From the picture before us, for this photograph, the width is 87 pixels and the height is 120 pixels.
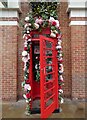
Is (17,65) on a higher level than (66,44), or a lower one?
lower

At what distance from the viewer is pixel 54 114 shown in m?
5.70

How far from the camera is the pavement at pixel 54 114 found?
18.3ft

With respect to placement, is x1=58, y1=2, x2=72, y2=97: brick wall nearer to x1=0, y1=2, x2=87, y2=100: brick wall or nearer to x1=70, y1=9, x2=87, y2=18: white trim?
x1=0, y1=2, x2=87, y2=100: brick wall

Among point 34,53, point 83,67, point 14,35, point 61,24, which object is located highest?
point 61,24

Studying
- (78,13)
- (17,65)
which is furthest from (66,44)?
(17,65)

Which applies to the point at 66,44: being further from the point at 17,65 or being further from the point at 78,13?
the point at 17,65

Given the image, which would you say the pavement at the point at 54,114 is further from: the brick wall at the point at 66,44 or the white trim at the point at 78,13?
the white trim at the point at 78,13

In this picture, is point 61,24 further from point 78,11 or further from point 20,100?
point 20,100

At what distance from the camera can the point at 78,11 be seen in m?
7.31

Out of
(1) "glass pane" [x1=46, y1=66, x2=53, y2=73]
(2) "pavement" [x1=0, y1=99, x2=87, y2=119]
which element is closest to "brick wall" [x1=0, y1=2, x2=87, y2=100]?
(2) "pavement" [x1=0, y1=99, x2=87, y2=119]

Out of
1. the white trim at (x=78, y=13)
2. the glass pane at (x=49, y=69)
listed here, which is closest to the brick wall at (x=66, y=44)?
the white trim at (x=78, y=13)

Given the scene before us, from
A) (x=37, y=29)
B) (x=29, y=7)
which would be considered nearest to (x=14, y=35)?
(x=29, y=7)

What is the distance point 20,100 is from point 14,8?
3.48m

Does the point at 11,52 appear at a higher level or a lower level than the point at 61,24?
lower
